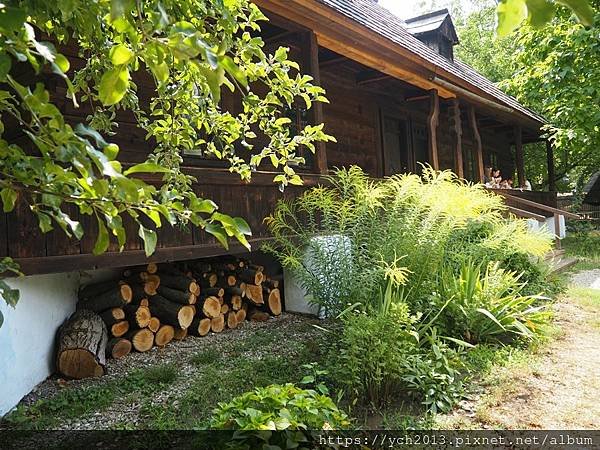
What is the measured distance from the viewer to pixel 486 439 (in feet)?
9.05

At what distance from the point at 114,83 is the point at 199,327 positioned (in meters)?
4.11

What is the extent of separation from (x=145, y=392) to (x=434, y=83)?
22.1ft

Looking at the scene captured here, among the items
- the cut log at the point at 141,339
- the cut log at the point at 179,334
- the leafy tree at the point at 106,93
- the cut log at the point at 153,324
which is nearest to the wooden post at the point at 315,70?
the cut log at the point at 179,334

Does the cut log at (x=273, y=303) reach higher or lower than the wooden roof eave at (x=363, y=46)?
lower

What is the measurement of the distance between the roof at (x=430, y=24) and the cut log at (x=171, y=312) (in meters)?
10.8

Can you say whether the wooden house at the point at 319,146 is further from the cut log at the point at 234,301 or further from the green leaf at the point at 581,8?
the green leaf at the point at 581,8

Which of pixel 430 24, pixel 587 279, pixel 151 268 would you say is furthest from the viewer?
pixel 430 24

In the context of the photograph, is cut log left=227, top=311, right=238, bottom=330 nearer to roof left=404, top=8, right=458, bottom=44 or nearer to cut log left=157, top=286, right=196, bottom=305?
cut log left=157, top=286, right=196, bottom=305

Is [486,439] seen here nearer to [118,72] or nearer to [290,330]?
[290,330]

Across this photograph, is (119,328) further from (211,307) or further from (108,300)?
(211,307)

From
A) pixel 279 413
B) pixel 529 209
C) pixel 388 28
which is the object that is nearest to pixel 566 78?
pixel 529 209

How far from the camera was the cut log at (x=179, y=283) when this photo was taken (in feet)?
15.5

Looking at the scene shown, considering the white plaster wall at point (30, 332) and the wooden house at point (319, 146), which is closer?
the white plaster wall at point (30, 332)

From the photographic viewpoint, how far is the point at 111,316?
414 centimetres
